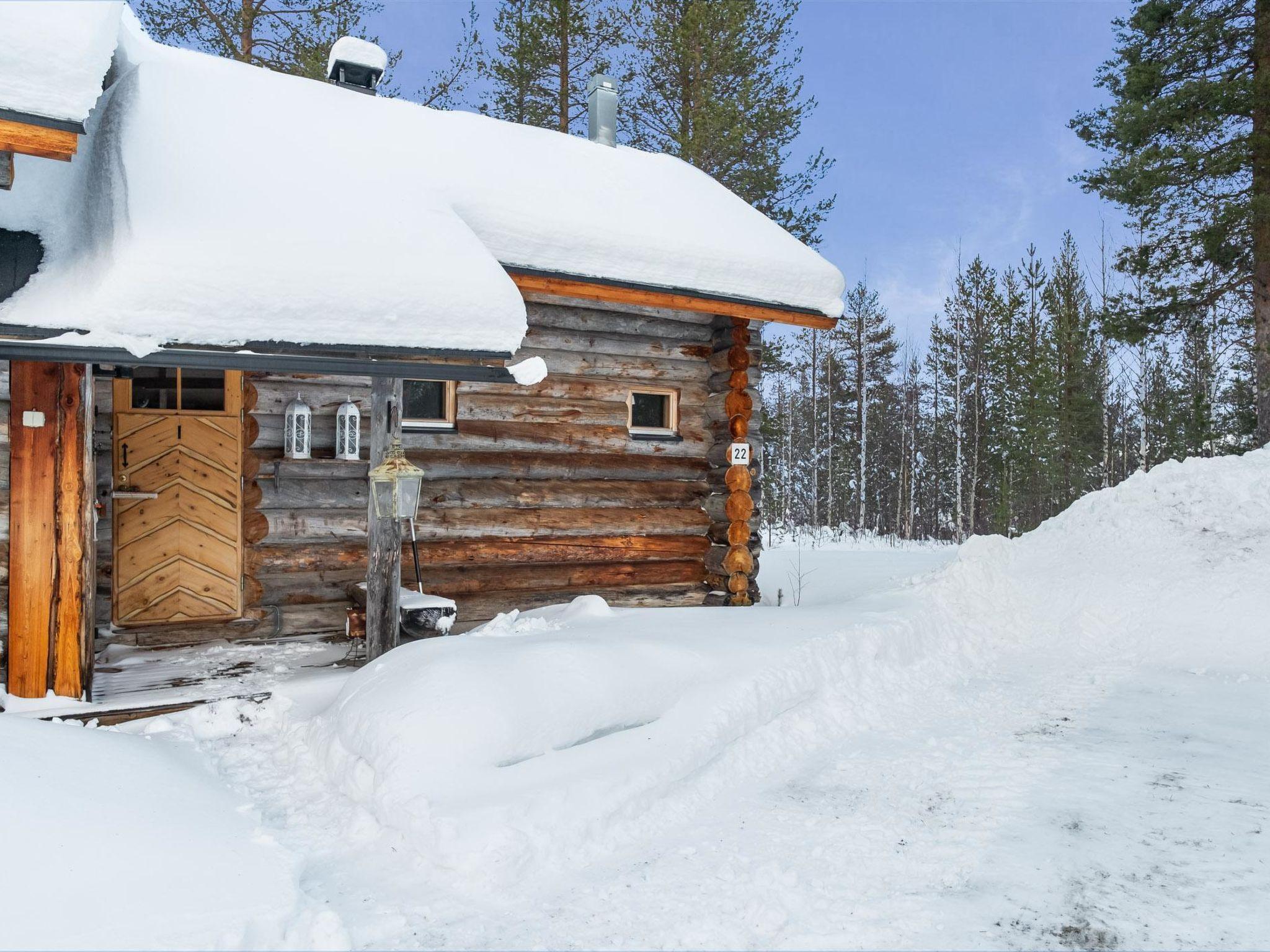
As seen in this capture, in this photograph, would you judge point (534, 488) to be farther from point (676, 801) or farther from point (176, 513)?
point (676, 801)

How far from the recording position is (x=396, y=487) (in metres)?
5.45

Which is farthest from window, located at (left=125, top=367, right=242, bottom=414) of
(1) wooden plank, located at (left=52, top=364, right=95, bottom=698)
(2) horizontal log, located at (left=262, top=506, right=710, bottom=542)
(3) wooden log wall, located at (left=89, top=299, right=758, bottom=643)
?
(1) wooden plank, located at (left=52, top=364, right=95, bottom=698)

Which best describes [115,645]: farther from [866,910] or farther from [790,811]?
[866,910]

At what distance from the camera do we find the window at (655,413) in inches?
339

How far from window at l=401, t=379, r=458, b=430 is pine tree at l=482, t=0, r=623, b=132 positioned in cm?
1037

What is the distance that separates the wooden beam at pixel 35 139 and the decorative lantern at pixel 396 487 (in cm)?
242

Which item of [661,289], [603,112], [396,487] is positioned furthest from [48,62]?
[603,112]

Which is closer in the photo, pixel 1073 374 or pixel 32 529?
pixel 32 529

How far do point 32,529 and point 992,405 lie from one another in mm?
24251

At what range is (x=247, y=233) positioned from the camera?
5266 mm

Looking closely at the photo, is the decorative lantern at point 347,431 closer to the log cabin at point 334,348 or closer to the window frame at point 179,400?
the log cabin at point 334,348

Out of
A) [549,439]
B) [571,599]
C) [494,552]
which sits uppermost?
[549,439]

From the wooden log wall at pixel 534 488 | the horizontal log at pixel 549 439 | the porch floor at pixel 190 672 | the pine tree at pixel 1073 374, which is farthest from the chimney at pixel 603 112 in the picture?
the pine tree at pixel 1073 374

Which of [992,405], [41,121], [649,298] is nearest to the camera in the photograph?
[41,121]
